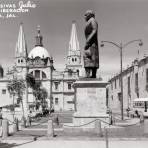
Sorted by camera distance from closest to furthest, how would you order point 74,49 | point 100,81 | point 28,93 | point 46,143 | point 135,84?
1. point 46,143
2. point 100,81
3. point 135,84
4. point 28,93
5. point 74,49

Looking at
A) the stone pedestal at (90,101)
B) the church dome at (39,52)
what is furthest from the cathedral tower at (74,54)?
the stone pedestal at (90,101)

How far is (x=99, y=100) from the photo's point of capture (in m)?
16.7

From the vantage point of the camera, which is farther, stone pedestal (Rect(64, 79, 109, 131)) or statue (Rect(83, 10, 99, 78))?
statue (Rect(83, 10, 99, 78))

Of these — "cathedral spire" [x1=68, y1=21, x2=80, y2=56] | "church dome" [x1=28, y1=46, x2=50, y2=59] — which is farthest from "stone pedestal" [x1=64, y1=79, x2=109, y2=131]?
"cathedral spire" [x1=68, y1=21, x2=80, y2=56]

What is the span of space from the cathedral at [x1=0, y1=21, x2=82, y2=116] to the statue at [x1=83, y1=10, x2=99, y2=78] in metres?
67.9

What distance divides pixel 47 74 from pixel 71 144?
256 ft

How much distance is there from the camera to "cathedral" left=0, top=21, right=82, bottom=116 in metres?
88.7

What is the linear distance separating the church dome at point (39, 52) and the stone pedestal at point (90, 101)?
3179 inches

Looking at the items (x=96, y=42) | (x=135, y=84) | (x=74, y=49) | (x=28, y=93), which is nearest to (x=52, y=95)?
(x=28, y=93)

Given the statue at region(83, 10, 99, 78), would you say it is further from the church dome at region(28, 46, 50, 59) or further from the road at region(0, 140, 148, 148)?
the church dome at region(28, 46, 50, 59)

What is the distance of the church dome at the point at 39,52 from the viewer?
321ft

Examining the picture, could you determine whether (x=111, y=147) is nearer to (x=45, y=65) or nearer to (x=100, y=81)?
(x=100, y=81)

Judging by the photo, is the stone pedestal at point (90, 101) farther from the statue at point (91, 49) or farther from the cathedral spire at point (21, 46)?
the cathedral spire at point (21, 46)

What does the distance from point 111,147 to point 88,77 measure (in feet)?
18.0
